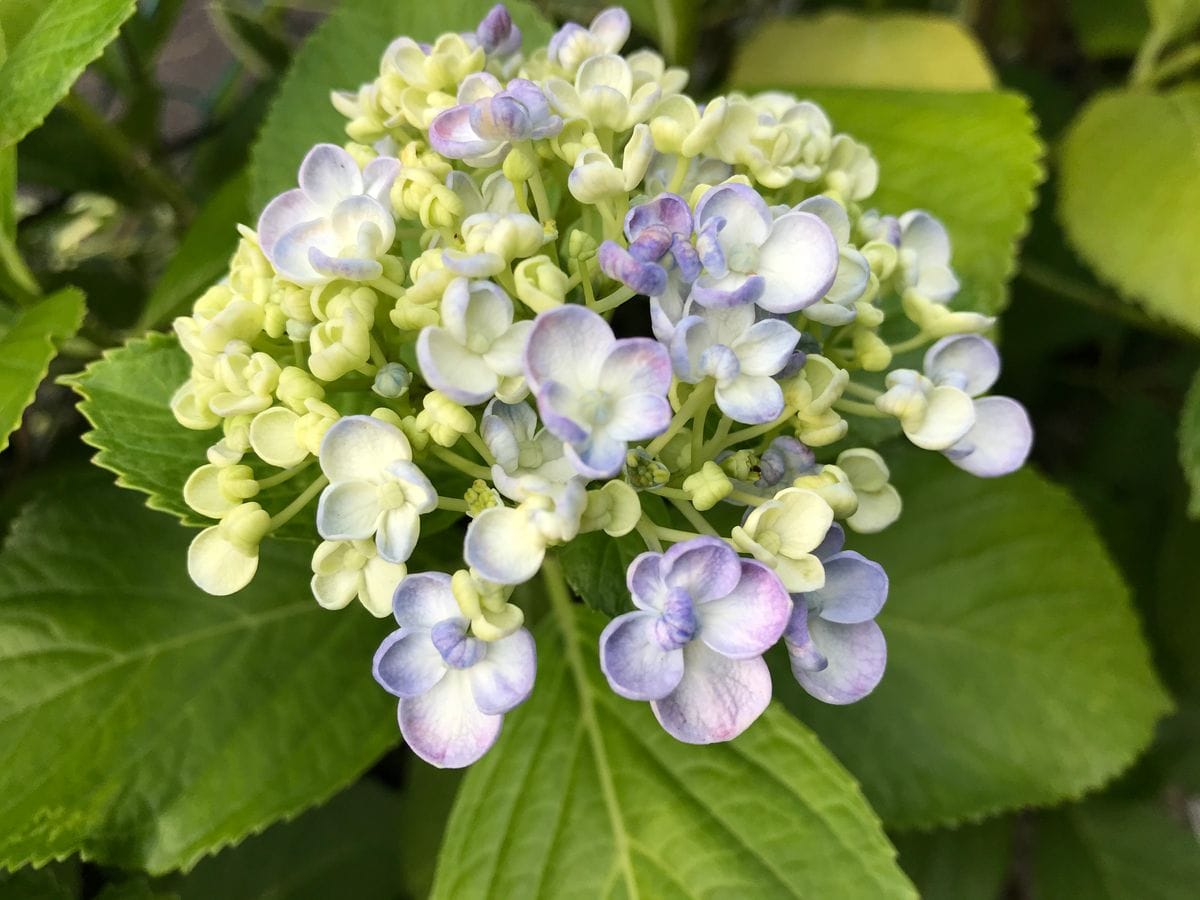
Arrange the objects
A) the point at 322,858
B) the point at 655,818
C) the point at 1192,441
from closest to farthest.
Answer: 1. the point at 655,818
2. the point at 1192,441
3. the point at 322,858

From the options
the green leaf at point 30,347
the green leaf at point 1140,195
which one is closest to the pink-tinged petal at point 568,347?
the green leaf at point 30,347

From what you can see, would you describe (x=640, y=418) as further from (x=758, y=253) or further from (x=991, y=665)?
(x=991, y=665)

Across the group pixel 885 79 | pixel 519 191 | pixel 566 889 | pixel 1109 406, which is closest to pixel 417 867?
pixel 566 889

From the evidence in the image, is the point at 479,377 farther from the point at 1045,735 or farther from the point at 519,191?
the point at 1045,735

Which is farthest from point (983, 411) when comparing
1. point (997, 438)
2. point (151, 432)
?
point (151, 432)

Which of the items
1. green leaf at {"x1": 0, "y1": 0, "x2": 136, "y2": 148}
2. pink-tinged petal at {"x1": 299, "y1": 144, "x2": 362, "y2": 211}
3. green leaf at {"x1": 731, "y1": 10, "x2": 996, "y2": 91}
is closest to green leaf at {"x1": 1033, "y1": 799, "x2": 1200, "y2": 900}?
green leaf at {"x1": 731, "y1": 10, "x2": 996, "y2": 91}

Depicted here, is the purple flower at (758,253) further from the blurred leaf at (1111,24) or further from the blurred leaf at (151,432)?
the blurred leaf at (1111,24)

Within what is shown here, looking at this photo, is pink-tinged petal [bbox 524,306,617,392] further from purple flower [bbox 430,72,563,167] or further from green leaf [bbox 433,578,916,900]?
green leaf [bbox 433,578,916,900]
